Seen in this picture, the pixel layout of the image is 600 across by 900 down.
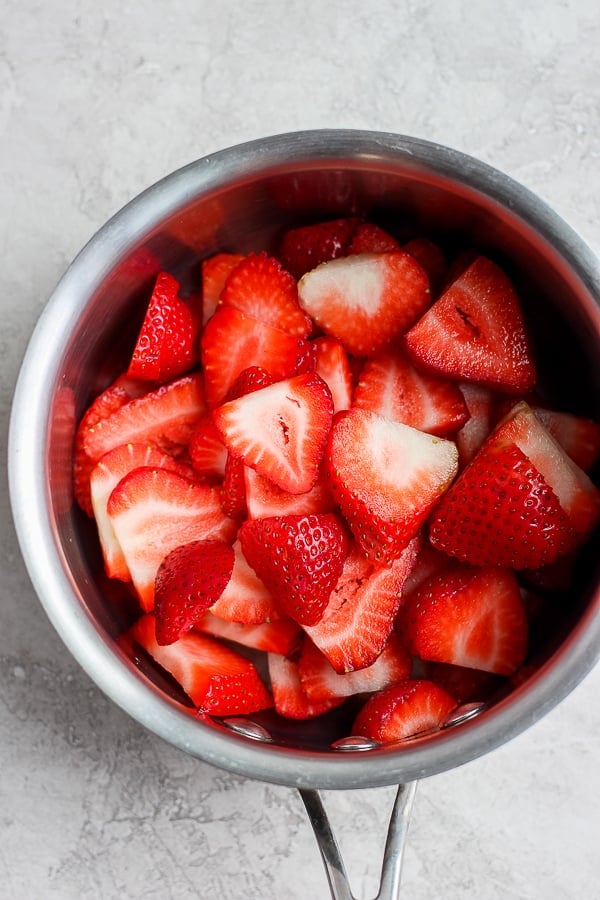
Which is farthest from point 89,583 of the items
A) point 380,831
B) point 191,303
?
point 380,831

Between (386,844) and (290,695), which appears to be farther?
(290,695)

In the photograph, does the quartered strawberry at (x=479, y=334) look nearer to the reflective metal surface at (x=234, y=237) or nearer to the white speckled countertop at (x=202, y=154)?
the reflective metal surface at (x=234, y=237)

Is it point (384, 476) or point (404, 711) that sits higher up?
point (384, 476)

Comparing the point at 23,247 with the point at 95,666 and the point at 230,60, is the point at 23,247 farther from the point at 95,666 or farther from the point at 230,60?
the point at 95,666

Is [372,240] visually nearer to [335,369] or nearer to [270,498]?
[335,369]

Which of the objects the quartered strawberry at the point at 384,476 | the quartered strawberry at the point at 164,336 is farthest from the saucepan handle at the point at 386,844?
the quartered strawberry at the point at 164,336

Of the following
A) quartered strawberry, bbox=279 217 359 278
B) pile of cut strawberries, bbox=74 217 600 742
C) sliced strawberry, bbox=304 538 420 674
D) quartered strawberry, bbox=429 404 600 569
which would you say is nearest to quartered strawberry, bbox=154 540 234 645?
pile of cut strawberries, bbox=74 217 600 742

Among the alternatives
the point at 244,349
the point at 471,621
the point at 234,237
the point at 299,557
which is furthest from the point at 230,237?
the point at 471,621
